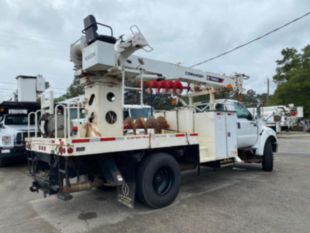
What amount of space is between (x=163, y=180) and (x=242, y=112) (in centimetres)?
375

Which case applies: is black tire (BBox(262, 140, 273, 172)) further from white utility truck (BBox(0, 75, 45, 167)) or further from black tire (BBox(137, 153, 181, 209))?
white utility truck (BBox(0, 75, 45, 167))

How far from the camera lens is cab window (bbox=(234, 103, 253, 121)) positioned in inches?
295

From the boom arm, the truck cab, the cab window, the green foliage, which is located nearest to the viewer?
the boom arm

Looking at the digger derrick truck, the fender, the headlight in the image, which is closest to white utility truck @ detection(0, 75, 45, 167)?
the headlight

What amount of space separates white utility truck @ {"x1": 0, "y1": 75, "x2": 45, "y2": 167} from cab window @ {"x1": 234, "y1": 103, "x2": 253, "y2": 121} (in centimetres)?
687

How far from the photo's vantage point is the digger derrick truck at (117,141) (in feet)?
13.5

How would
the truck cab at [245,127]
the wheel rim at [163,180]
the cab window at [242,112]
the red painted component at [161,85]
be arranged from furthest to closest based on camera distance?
the cab window at [242,112], the truck cab at [245,127], the red painted component at [161,85], the wheel rim at [163,180]

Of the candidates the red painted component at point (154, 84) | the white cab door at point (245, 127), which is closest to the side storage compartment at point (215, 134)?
the white cab door at point (245, 127)

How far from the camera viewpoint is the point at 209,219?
4207 mm

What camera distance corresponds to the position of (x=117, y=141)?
4207mm

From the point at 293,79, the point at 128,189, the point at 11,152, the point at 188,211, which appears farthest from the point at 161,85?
the point at 293,79

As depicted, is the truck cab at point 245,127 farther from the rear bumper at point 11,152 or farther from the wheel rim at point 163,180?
the rear bumper at point 11,152

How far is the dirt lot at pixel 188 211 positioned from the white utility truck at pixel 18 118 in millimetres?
2767

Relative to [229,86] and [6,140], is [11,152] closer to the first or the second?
[6,140]
